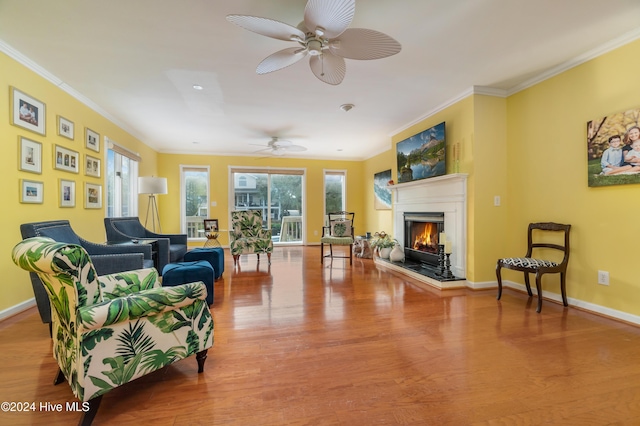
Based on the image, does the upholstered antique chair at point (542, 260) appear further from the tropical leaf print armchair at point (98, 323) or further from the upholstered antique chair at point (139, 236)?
the upholstered antique chair at point (139, 236)

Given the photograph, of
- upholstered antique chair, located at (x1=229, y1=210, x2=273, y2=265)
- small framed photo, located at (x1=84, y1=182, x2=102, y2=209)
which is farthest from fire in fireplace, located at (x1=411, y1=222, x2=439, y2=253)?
small framed photo, located at (x1=84, y1=182, x2=102, y2=209)

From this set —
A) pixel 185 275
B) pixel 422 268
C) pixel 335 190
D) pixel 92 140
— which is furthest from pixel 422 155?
pixel 92 140

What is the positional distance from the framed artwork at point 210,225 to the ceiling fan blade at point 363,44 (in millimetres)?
5198

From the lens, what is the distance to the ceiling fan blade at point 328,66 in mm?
2297

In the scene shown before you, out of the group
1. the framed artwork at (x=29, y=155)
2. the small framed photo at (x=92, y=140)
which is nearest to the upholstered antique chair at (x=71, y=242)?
the framed artwork at (x=29, y=155)

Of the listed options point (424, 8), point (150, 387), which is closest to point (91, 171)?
point (150, 387)

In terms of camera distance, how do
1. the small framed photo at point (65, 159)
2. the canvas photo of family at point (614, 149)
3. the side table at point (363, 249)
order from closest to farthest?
the canvas photo of family at point (614, 149)
the small framed photo at point (65, 159)
the side table at point (363, 249)

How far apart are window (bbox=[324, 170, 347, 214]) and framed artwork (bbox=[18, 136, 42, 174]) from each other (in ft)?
19.0

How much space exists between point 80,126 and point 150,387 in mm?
3717

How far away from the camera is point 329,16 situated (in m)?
1.73

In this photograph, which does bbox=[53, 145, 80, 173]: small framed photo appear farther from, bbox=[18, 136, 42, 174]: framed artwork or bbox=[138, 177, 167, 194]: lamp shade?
bbox=[138, 177, 167, 194]: lamp shade

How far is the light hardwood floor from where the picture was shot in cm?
136

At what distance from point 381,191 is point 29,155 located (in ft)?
19.6

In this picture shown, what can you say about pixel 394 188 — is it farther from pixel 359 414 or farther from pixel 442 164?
pixel 359 414
